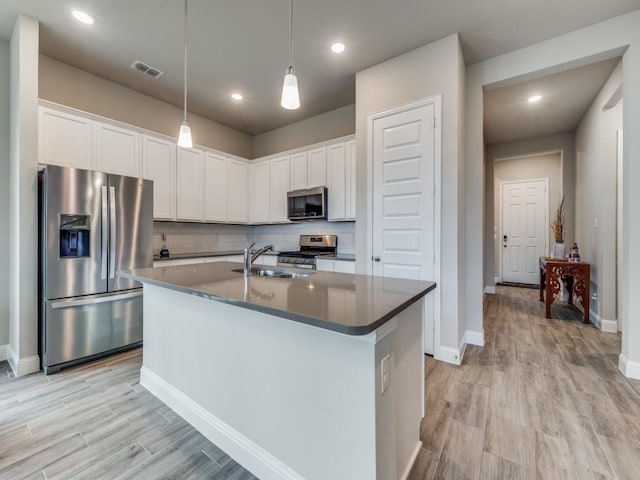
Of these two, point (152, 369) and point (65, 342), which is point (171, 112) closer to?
point (65, 342)

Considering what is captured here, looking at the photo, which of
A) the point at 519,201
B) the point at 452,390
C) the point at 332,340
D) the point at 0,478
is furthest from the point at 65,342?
the point at 519,201

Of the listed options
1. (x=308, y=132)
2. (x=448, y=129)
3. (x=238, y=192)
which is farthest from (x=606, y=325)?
(x=238, y=192)

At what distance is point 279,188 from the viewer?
4.59 m

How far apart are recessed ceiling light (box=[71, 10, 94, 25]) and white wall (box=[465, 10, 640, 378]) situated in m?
3.66

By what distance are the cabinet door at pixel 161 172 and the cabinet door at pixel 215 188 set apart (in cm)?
49

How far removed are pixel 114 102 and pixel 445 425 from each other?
187 inches

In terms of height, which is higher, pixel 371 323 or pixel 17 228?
pixel 17 228

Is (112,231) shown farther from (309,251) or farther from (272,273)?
(309,251)

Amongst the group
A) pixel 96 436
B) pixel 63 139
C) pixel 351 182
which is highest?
pixel 63 139

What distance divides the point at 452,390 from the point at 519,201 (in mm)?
5846

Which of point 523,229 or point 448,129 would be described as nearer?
point 448,129

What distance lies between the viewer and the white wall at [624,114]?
2.37 metres

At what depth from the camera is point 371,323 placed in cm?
90

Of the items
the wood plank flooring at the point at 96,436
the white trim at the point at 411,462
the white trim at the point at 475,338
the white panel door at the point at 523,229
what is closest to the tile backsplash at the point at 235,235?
the white trim at the point at 475,338
